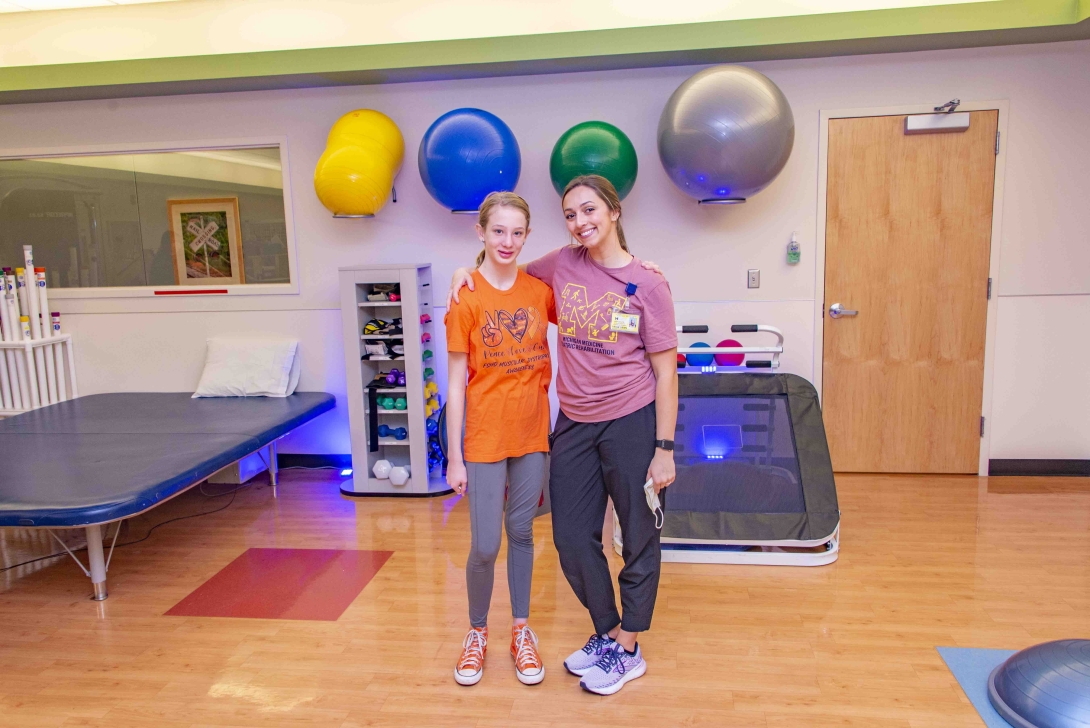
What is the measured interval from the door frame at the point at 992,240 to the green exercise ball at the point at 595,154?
1.16 m

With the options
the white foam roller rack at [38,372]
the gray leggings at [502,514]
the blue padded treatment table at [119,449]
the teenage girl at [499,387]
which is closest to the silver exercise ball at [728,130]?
the teenage girl at [499,387]

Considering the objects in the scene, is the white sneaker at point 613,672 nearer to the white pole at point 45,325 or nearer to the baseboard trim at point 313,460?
the baseboard trim at point 313,460

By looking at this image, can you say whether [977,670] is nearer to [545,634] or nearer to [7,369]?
[545,634]

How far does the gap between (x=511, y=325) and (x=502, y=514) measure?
23.0 inches

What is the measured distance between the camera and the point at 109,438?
3633mm

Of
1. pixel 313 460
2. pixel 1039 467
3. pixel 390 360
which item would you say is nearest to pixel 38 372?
pixel 313 460

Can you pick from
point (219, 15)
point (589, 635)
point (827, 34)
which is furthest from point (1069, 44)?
point (219, 15)

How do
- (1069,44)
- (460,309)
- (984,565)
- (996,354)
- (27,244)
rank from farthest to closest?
(27,244) → (996,354) → (1069,44) → (984,565) → (460,309)

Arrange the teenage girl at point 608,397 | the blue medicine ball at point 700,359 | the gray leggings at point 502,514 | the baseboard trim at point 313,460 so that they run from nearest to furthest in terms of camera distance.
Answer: the teenage girl at point 608,397 → the gray leggings at point 502,514 → the blue medicine ball at point 700,359 → the baseboard trim at point 313,460

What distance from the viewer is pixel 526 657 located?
2361mm

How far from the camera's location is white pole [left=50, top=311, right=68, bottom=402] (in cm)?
479

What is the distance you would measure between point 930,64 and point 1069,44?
0.73m

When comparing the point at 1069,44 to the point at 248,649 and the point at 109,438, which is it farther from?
the point at 109,438

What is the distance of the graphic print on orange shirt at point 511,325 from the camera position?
216 centimetres
